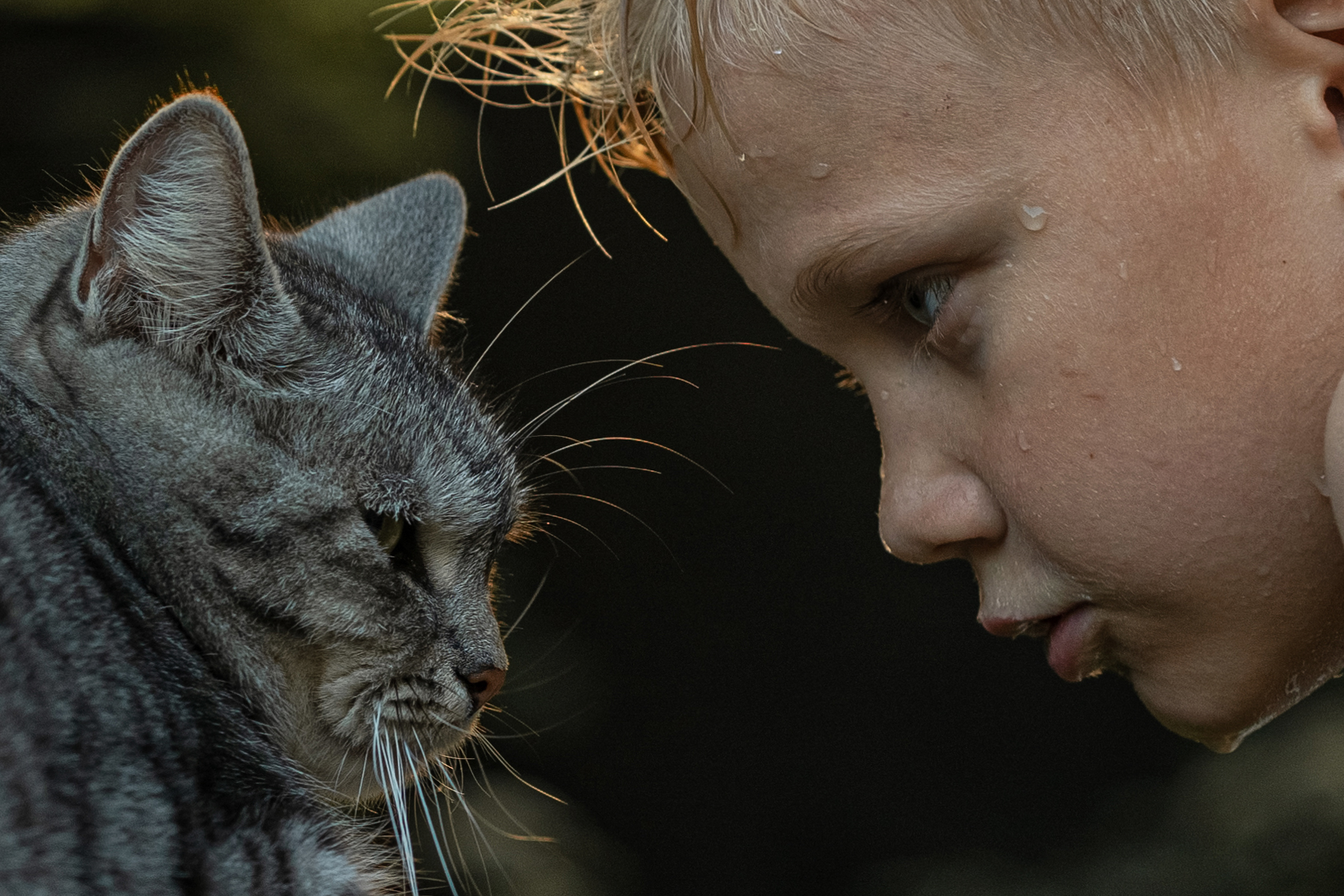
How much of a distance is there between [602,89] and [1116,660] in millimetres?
593

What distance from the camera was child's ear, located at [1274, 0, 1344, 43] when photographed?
0.67m

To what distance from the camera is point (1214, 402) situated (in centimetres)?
68

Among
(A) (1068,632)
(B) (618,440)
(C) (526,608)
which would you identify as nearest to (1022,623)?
(A) (1068,632)

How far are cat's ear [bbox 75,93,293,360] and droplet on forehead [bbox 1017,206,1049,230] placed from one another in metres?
0.47

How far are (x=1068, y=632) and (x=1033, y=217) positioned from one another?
0.93ft

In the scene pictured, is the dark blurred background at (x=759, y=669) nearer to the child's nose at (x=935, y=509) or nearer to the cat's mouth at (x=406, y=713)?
the cat's mouth at (x=406, y=713)

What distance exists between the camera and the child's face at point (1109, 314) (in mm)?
667

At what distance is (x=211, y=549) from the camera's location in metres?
0.77

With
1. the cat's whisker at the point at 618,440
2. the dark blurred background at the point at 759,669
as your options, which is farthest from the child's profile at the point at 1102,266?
the dark blurred background at the point at 759,669

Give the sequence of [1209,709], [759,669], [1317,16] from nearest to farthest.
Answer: [1317,16] < [1209,709] < [759,669]

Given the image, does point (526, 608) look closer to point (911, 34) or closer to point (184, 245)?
point (184, 245)

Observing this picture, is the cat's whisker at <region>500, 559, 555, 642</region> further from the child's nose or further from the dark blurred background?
the child's nose

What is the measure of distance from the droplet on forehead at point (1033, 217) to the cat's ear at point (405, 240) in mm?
559

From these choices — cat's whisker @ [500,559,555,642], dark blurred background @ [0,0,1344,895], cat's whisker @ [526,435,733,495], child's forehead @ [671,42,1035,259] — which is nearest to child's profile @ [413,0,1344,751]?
child's forehead @ [671,42,1035,259]
